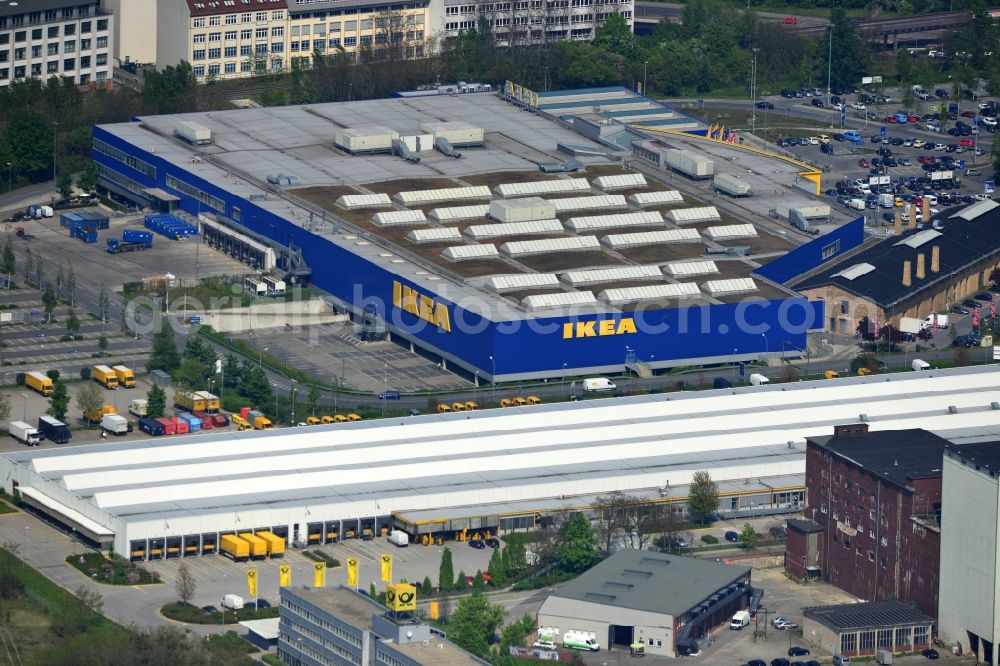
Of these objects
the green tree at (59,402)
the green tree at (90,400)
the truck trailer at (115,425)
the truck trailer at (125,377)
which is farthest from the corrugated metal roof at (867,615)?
the truck trailer at (125,377)

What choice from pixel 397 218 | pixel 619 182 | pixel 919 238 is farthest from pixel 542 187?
pixel 919 238

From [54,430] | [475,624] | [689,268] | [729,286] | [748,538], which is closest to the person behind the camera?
[475,624]

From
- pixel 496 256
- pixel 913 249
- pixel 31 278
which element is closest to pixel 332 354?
pixel 496 256

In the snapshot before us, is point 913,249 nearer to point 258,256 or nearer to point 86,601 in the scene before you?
point 258,256

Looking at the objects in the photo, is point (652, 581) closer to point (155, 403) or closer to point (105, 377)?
point (155, 403)

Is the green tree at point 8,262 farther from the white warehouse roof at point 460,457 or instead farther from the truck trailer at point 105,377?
the white warehouse roof at point 460,457

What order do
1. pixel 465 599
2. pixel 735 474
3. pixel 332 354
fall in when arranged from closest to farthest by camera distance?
pixel 465 599 → pixel 735 474 → pixel 332 354
